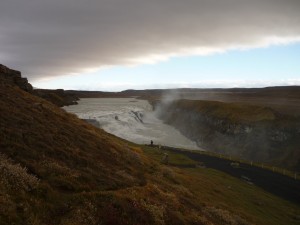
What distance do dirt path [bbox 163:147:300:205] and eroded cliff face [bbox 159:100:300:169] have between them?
10411 millimetres

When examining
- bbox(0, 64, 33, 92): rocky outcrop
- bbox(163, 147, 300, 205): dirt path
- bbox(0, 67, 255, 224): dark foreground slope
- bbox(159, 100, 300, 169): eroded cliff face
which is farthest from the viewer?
bbox(159, 100, 300, 169): eroded cliff face

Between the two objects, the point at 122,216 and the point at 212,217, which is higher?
the point at 122,216

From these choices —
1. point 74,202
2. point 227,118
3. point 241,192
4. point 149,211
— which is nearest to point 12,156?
point 74,202

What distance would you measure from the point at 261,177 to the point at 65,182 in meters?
61.5

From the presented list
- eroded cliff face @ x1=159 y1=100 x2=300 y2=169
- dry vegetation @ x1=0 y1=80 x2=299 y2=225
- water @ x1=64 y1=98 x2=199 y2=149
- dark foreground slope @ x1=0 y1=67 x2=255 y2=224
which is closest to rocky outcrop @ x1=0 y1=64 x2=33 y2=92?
dry vegetation @ x1=0 y1=80 x2=299 y2=225

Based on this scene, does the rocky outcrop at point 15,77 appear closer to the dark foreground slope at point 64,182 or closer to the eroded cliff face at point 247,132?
the dark foreground slope at point 64,182

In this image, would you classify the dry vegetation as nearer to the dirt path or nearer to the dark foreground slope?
the dark foreground slope

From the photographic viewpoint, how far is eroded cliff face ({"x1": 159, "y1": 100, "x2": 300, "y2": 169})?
295 ft

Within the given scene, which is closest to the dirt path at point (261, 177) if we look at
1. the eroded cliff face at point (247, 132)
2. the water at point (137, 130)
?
the eroded cliff face at point (247, 132)

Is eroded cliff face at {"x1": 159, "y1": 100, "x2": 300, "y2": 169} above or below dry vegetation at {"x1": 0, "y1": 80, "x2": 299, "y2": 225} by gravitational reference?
below

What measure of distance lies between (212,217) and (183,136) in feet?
344

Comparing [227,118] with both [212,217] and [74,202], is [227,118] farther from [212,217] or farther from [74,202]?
[74,202]

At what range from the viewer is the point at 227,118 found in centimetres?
11756

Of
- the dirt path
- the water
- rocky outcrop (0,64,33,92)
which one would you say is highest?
rocky outcrop (0,64,33,92)
